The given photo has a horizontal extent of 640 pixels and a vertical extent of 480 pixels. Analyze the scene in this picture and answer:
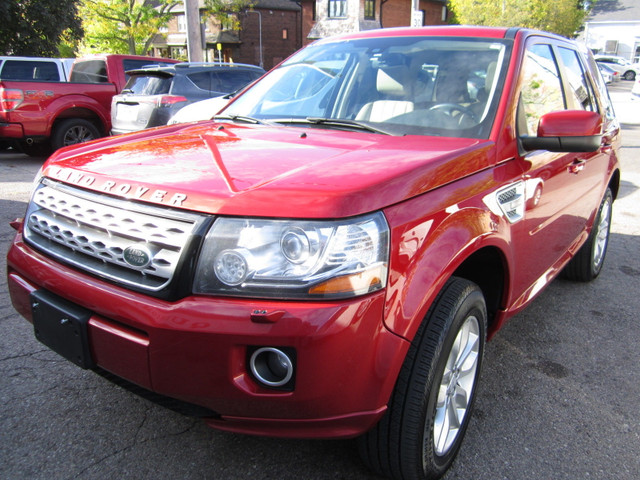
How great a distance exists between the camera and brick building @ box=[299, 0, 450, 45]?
130 ft

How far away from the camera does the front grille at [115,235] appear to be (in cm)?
168

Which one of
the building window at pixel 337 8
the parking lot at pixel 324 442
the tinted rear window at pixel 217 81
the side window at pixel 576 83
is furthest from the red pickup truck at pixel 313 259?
the building window at pixel 337 8

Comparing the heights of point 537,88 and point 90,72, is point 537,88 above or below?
below

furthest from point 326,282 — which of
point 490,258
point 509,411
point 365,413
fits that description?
point 509,411

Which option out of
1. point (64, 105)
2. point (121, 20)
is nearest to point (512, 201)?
point (64, 105)

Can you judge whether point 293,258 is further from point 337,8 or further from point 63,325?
point 337,8

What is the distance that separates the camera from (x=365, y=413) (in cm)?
165

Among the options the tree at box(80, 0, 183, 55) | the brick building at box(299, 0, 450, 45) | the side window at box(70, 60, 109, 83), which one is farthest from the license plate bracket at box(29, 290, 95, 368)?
the brick building at box(299, 0, 450, 45)

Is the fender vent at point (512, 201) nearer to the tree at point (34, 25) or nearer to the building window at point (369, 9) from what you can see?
the tree at point (34, 25)

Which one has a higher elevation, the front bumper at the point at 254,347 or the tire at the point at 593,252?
the front bumper at the point at 254,347

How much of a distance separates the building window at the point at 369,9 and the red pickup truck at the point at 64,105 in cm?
3349

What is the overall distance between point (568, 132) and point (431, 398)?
4.41ft

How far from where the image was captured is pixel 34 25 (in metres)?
Answer: 15.5

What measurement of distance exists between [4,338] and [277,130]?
6.51ft
